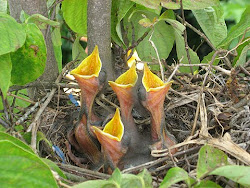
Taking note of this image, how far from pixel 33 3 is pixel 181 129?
0.43 m

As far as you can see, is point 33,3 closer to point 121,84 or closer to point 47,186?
point 121,84

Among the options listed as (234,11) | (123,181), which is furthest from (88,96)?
(234,11)

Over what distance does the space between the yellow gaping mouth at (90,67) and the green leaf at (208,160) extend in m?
0.32

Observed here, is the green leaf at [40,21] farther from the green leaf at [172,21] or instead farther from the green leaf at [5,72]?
the green leaf at [172,21]

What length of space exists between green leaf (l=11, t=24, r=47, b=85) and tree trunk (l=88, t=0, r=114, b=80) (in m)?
0.16

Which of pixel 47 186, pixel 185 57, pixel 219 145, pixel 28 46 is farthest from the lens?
pixel 185 57

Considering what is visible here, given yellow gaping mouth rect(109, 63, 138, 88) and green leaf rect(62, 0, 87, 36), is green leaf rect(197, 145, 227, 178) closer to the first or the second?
yellow gaping mouth rect(109, 63, 138, 88)

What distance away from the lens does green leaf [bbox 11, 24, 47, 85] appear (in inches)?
30.3

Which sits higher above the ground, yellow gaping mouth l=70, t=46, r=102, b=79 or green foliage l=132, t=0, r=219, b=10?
green foliage l=132, t=0, r=219, b=10

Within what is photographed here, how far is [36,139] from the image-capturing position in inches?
32.8

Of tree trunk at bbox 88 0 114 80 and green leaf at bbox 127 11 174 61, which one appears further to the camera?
green leaf at bbox 127 11 174 61

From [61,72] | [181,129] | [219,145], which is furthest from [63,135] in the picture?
[219,145]

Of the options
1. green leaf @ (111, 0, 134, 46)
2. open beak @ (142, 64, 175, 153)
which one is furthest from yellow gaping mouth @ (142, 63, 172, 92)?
green leaf @ (111, 0, 134, 46)

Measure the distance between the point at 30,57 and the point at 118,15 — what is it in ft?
0.89
